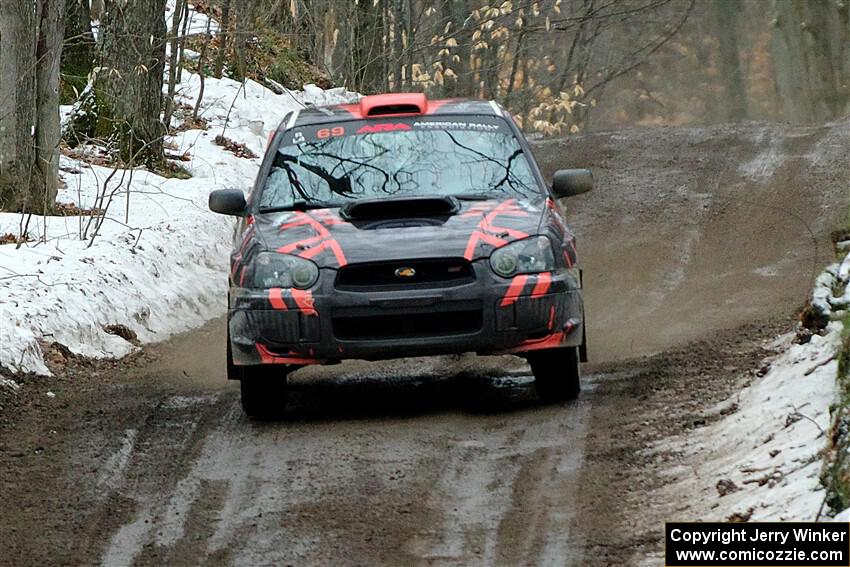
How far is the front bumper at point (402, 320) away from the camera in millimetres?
7770

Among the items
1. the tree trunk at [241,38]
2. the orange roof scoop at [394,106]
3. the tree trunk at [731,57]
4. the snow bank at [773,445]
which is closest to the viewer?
the snow bank at [773,445]

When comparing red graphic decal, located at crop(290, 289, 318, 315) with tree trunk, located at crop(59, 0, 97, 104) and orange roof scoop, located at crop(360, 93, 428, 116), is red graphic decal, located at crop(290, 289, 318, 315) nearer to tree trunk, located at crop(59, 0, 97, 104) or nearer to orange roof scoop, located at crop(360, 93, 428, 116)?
orange roof scoop, located at crop(360, 93, 428, 116)

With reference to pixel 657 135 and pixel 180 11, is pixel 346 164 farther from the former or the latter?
pixel 657 135

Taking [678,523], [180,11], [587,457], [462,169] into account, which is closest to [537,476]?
[587,457]

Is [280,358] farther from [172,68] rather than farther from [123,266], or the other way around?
[172,68]

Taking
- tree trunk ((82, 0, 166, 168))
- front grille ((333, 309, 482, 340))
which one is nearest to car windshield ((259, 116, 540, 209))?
front grille ((333, 309, 482, 340))

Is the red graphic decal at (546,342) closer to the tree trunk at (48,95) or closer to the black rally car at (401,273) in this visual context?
the black rally car at (401,273)

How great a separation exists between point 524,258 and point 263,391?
172cm

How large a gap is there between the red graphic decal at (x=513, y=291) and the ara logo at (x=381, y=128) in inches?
72.7

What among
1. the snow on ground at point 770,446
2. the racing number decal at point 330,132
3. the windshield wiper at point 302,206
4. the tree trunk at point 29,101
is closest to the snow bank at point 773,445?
the snow on ground at point 770,446

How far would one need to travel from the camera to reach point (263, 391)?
8.35m

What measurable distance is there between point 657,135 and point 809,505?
15.1 meters

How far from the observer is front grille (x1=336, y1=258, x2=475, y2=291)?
25.6 feet

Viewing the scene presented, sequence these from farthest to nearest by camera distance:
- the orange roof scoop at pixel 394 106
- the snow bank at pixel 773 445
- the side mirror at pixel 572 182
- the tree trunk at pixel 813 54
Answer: the tree trunk at pixel 813 54 → the orange roof scoop at pixel 394 106 → the side mirror at pixel 572 182 → the snow bank at pixel 773 445
